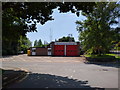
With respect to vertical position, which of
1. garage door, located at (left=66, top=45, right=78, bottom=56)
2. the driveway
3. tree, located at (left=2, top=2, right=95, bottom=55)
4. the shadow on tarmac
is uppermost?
tree, located at (left=2, top=2, right=95, bottom=55)

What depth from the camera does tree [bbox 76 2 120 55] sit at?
27875mm

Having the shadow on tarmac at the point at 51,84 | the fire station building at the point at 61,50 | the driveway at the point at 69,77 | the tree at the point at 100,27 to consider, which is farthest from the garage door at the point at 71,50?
the shadow on tarmac at the point at 51,84

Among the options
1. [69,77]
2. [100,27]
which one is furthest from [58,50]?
[69,77]

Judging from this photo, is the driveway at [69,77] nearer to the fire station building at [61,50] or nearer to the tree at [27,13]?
the tree at [27,13]

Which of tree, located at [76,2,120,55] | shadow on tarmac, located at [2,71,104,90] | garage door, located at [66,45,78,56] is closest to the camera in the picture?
shadow on tarmac, located at [2,71,104,90]

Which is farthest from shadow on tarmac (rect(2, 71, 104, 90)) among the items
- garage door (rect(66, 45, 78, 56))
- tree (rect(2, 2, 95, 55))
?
garage door (rect(66, 45, 78, 56))

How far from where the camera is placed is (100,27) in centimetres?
2797

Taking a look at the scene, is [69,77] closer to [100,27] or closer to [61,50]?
[100,27]

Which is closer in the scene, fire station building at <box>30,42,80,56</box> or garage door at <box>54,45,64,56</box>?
fire station building at <box>30,42,80,56</box>

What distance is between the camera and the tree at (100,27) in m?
27.9

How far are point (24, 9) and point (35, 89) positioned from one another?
574 cm

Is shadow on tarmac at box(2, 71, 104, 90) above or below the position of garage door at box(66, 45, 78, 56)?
below

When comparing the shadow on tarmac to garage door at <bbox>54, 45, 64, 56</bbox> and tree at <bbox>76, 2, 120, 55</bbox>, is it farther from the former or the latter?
garage door at <bbox>54, 45, 64, 56</bbox>

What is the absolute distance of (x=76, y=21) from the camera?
30.8 meters
